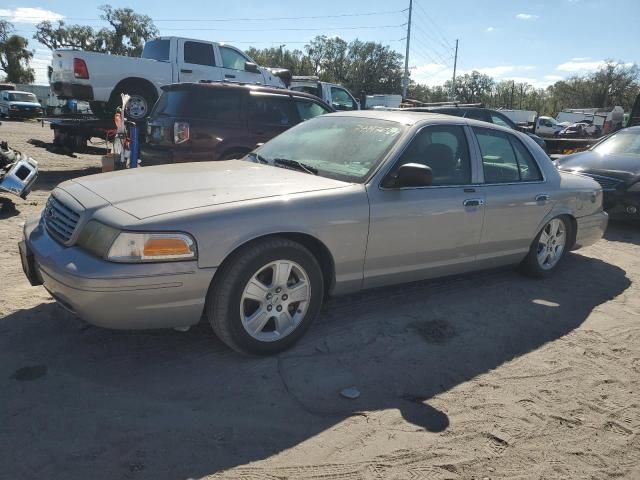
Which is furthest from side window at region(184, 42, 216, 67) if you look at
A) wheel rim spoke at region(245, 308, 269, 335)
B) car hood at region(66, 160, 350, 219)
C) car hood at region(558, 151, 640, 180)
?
wheel rim spoke at region(245, 308, 269, 335)

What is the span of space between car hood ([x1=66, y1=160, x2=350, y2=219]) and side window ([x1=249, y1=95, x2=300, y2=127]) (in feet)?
12.6

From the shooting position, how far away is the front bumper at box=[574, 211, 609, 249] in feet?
18.5

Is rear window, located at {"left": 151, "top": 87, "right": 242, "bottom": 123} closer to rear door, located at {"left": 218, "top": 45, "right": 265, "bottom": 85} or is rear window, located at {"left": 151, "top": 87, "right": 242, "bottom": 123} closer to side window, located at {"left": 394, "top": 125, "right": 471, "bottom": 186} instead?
side window, located at {"left": 394, "top": 125, "right": 471, "bottom": 186}

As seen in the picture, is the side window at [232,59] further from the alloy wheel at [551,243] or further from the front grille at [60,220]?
the front grille at [60,220]

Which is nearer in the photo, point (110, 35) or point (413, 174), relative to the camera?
point (413, 174)

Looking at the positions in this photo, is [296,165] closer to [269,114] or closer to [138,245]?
[138,245]

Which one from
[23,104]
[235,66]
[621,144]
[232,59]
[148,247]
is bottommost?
[148,247]

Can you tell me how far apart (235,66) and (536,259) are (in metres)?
9.60

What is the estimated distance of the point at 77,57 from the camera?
10680 millimetres

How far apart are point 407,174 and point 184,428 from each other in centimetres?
221

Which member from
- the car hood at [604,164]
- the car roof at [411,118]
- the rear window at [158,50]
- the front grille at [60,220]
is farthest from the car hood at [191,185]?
the rear window at [158,50]

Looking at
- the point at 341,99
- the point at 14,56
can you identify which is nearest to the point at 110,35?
the point at 14,56

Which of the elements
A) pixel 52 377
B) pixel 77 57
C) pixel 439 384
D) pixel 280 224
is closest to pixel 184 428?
pixel 52 377

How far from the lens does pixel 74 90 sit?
35.5 ft
